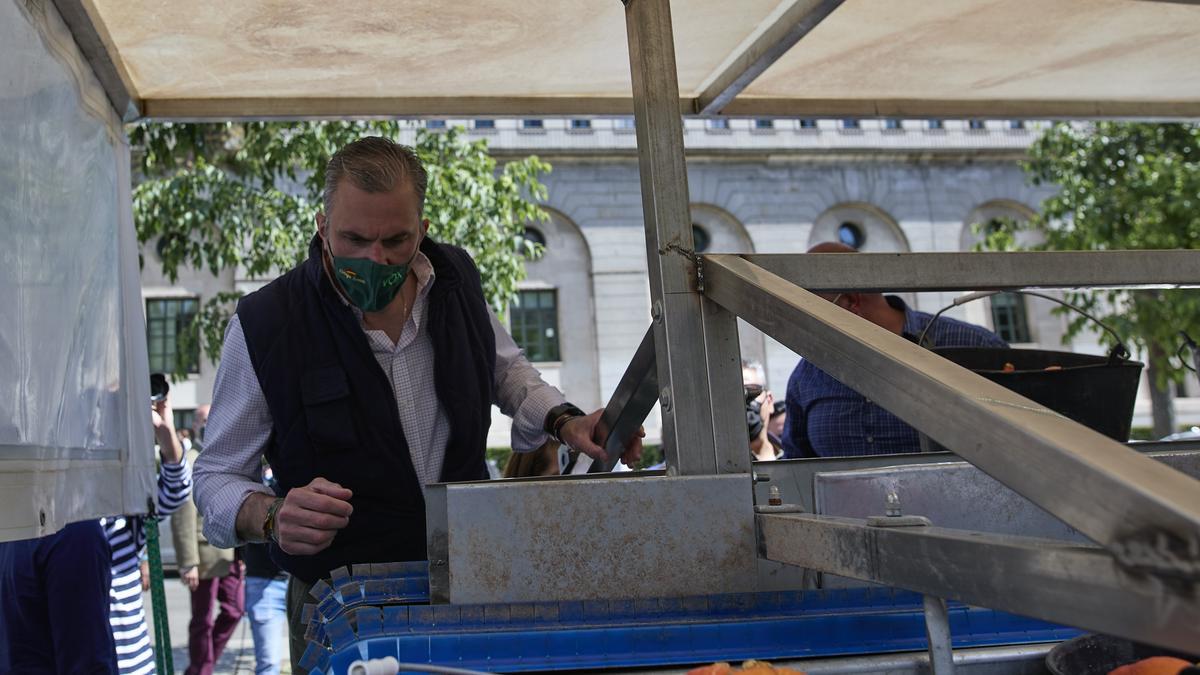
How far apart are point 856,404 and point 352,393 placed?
226cm

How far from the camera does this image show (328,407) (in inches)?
84.4

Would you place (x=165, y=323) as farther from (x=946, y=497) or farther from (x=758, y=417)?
(x=946, y=497)

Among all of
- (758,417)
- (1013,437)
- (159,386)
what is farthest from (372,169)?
(159,386)

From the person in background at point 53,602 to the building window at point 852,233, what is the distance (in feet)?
79.1

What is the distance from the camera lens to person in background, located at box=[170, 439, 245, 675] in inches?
269

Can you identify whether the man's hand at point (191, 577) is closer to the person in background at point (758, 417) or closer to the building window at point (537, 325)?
the person in background at point (758, 417)

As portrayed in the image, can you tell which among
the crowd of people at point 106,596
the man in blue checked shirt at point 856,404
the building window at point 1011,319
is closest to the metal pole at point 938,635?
the crowd of people at point 106,596

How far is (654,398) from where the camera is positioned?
195 cm

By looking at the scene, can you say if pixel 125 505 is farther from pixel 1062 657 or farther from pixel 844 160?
pixel 844 160

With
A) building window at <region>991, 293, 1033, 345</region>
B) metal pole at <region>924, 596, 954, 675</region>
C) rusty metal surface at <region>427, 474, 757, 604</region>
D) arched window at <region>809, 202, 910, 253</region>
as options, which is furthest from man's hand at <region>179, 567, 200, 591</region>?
building window at <region>991, 293, 1033, 345</region>

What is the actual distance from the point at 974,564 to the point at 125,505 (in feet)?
8.62

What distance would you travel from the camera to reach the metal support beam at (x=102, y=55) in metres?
2.49

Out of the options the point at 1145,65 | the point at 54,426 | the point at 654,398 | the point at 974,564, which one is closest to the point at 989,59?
the point at 1145,65

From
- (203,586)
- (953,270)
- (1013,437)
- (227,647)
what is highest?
(953,270)
